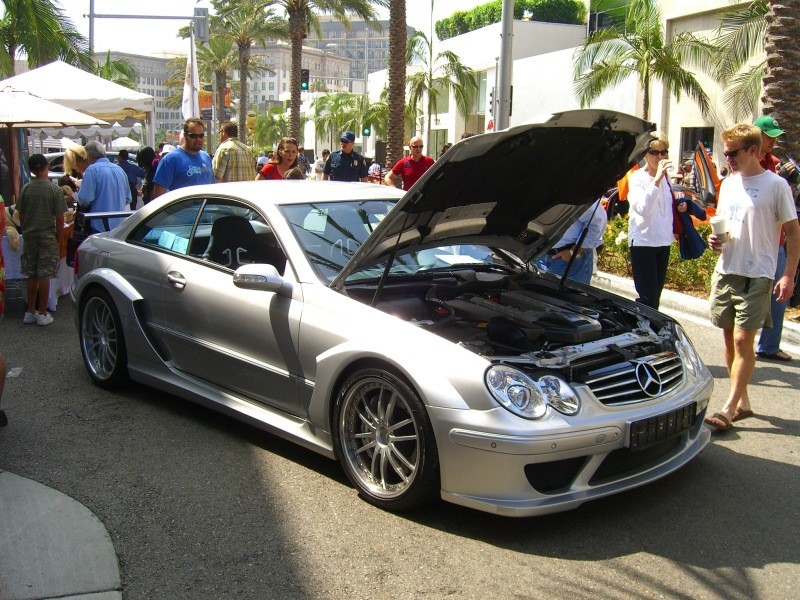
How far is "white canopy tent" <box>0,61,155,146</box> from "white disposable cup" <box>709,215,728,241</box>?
10.8 m

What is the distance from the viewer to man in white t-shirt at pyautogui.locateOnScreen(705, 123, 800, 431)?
544 centimetres

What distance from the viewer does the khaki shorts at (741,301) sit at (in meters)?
5.50

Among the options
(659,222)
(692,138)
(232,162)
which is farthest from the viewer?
(692,138)

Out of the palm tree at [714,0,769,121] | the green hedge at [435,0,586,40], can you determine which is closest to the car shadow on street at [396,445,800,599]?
the palm tree at [714,0,769,121]

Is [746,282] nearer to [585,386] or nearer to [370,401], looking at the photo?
[585,386]

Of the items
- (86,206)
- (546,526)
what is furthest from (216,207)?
(86,206)

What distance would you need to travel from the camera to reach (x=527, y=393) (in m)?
3.91

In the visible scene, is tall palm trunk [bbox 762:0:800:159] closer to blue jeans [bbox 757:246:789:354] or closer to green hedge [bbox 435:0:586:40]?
blue jeans [bbox 757:246:789:354]

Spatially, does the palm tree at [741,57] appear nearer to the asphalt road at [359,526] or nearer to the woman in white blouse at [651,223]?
the woman in white blouse at [651,223]

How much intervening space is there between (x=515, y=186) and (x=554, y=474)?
1888mm

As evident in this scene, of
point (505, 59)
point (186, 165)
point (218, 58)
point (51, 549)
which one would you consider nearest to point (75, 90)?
point (186, 165)

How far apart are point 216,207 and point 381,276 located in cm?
139

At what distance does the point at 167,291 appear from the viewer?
557cm

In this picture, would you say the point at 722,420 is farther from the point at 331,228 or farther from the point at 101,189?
the point at 101,189
